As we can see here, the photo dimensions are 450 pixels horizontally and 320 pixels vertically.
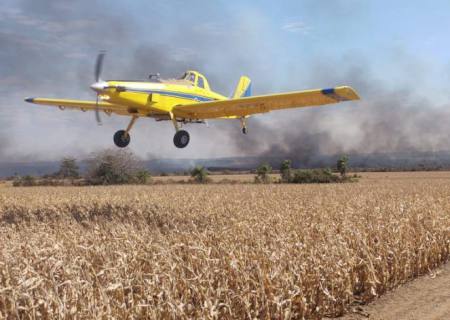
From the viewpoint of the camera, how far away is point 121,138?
18.0m

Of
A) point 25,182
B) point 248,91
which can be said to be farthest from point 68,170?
point 248,91

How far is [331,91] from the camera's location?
15930 mm

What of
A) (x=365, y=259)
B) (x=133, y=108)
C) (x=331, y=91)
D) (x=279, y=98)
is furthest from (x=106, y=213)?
(x=365, y=259)

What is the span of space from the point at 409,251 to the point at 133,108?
1095 cm

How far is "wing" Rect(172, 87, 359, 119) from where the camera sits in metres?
16.5

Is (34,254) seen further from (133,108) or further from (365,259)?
(133,108)

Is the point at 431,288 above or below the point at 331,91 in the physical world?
below

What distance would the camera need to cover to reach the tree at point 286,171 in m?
66.8

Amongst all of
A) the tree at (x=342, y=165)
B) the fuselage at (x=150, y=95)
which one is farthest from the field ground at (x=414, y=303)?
the tree at (x=342, y=165)

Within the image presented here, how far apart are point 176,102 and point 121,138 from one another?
2.54 meters

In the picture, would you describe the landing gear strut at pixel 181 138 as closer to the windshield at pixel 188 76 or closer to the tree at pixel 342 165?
the windshield at pixel 188 76

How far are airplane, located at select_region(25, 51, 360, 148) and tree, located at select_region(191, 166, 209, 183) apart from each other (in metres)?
50.9

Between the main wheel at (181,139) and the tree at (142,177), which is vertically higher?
the main wheel at (181,139)

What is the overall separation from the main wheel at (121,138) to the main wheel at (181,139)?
2.12 meters
